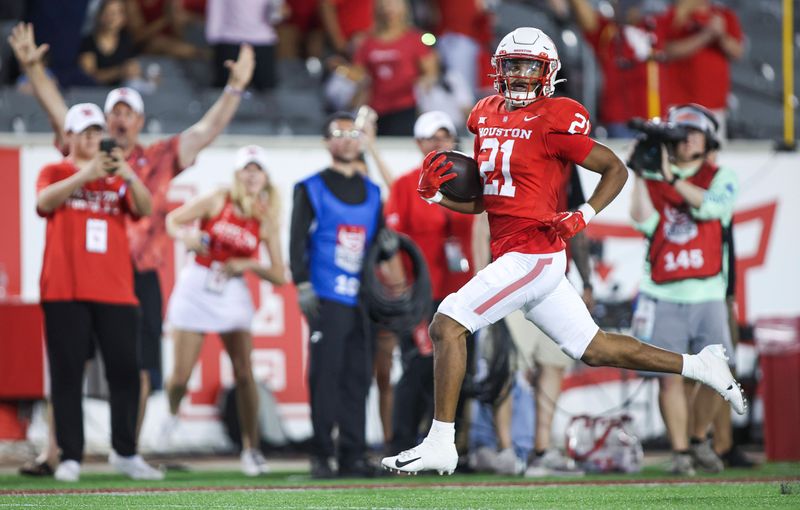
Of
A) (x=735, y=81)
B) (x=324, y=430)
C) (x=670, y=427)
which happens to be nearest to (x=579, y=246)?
(x=670, y=427)

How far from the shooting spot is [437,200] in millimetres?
6914

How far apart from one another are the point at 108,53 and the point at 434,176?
608 centimetres

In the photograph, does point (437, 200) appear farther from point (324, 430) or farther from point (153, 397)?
point (153, 397)

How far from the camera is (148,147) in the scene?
9594 mm

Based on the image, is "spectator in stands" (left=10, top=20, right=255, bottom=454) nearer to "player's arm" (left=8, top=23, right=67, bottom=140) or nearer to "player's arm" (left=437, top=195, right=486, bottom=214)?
"player's arm" (left=8, top=23, right=67, bottom=140)

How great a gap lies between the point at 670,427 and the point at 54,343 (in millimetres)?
3871

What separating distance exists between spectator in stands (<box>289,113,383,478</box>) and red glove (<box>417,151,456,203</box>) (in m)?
2.21

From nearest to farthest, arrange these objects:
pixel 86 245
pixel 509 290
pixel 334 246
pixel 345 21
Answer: pixel 509 290 < pixel 86 245 < pixel 334 246 < pixel 345 21

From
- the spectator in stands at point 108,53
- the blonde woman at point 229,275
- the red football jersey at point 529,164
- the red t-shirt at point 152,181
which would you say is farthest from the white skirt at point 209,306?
the red football jersey at point 529,164

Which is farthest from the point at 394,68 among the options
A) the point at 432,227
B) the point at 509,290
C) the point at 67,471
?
the point at 509,290

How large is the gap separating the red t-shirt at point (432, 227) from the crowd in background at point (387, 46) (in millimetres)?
2149

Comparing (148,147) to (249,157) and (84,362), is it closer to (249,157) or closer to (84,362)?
(249,157)

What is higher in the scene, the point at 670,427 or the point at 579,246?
the point at 579,246

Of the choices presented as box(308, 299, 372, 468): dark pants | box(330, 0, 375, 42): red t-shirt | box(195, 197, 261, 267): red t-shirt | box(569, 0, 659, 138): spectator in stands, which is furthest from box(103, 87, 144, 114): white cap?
box(569, 0, 659, 138): spectator in stands
